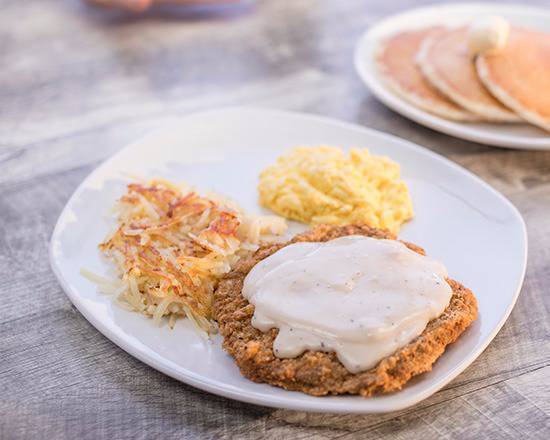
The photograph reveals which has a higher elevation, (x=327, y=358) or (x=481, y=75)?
(x=481, y=75)

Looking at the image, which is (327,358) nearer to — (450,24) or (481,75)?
(481,75)

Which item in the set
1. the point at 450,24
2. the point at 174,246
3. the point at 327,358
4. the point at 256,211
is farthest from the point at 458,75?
the point at 327,358

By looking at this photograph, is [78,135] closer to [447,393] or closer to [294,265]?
[294,265]

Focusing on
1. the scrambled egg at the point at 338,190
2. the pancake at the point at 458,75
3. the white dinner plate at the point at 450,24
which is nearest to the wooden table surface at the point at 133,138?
the white dinner plate at the point at 450,24

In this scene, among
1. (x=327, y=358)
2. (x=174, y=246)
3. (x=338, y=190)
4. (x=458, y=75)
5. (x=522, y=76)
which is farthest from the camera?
(x=458, y=75)

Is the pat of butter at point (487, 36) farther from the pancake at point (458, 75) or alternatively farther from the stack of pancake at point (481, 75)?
the pancake at point (458, 75)

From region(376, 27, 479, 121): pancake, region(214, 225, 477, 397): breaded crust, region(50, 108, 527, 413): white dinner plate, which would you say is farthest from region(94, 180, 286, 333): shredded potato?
region(376, 27, 479, 121): pancake
